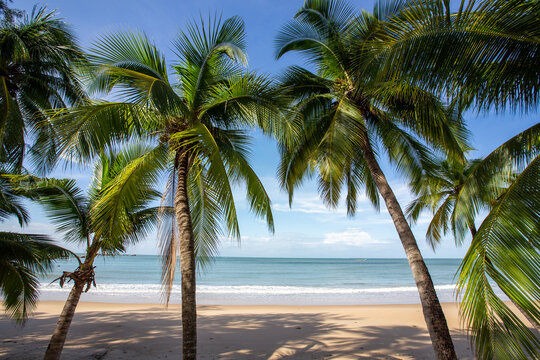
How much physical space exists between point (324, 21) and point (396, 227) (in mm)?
4688

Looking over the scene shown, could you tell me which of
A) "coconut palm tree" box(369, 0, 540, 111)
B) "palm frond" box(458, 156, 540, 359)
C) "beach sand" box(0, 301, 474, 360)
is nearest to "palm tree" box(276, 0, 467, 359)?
"coconut palm tree" box(369, 0, 540, 111)

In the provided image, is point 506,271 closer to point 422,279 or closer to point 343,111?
point 422,279

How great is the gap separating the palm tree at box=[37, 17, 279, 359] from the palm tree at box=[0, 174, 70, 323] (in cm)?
217

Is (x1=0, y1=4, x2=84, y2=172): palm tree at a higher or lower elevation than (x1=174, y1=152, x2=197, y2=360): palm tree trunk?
higher

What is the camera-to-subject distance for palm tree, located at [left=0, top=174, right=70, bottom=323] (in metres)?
4.96

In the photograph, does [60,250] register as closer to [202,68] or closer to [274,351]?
[202,68]

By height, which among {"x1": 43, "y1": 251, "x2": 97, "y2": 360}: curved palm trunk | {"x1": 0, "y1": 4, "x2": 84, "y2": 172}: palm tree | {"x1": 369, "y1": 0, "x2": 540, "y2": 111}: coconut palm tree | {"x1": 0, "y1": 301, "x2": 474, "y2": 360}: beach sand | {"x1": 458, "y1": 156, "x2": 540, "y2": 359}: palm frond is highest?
{"x1": 0, "y1": 4, "x2": 84, "y2": 172}: palm tree

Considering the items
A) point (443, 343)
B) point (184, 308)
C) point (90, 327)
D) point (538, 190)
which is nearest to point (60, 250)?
point (184, 308)

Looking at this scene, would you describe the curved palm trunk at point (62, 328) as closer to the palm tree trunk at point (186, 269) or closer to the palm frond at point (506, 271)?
the palm tree trunk at point (186, 269)

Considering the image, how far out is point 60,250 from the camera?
588 cm

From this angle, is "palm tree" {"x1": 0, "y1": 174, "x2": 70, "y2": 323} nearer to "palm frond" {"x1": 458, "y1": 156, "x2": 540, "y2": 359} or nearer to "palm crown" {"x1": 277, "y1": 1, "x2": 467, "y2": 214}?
"palm crown" {"x1": 277, "y1": 1, "x2": 467, "y2": 214}

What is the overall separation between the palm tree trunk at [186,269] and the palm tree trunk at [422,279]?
3497mm

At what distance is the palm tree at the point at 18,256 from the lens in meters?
4.96

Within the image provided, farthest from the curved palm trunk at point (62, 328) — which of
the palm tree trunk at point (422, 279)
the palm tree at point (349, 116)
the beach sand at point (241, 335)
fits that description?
the palm tree trunk at point (422, 279)
